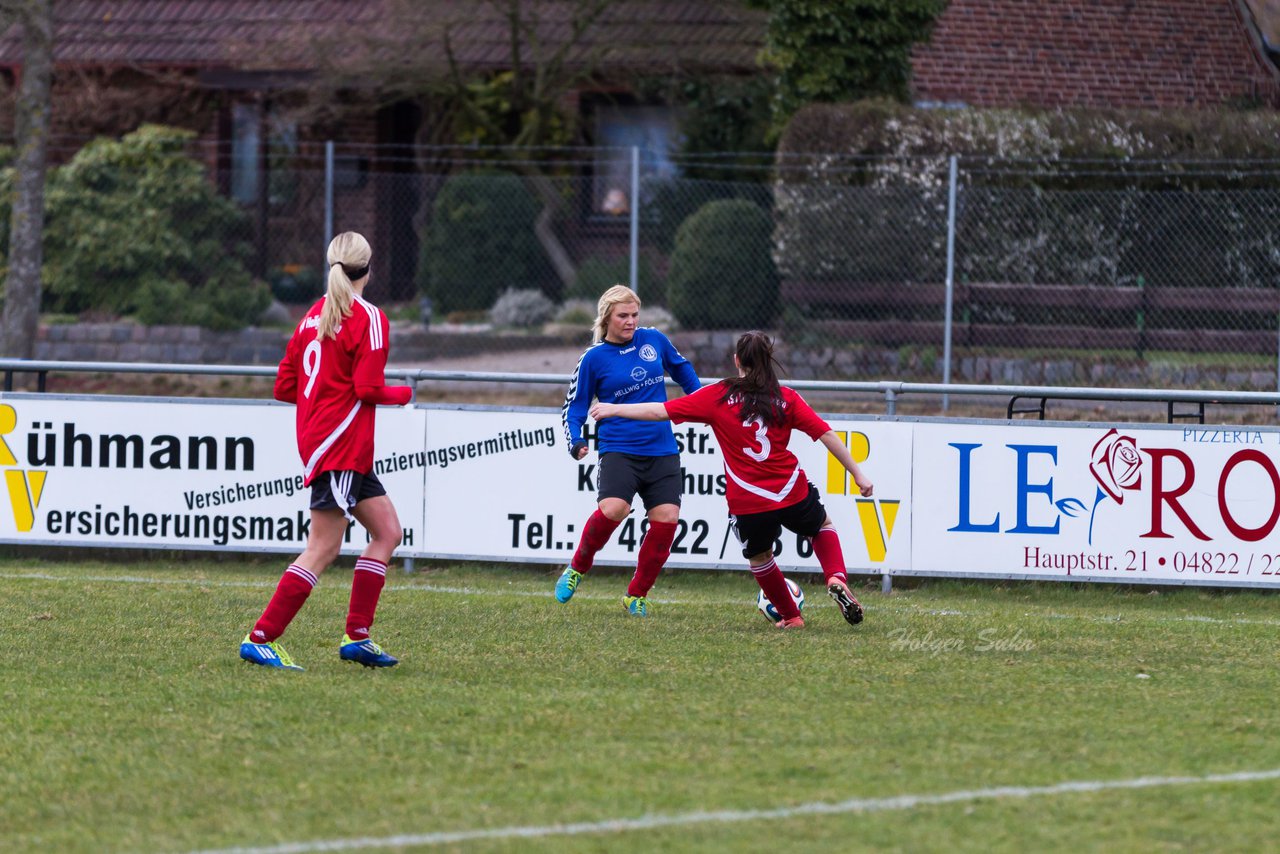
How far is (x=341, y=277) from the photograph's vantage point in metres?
7.09

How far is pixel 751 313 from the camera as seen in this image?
17.9m

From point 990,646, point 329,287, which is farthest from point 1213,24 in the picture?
point 329,287

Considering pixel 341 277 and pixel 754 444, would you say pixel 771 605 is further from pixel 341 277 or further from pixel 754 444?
pixel 341 277

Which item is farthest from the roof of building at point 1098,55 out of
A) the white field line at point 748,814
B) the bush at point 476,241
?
→ the white field line at point 748,814

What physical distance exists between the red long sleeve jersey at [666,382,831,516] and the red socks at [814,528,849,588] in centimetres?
26

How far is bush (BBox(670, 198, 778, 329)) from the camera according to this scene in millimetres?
17906

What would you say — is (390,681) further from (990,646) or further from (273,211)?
(273,211)

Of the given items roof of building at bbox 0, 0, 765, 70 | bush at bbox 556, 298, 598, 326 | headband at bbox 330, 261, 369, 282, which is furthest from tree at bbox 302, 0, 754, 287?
headband at bbox 330, 261, 369, 282

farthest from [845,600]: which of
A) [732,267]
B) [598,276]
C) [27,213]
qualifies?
[27,213]

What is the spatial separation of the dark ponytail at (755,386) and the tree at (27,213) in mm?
12068

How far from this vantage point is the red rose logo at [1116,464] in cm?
991

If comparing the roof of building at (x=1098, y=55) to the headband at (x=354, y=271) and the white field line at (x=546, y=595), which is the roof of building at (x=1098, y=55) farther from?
the headband at (x=354, y=271)

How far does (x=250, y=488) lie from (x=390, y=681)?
→ 158 inches

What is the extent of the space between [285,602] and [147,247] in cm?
1357
